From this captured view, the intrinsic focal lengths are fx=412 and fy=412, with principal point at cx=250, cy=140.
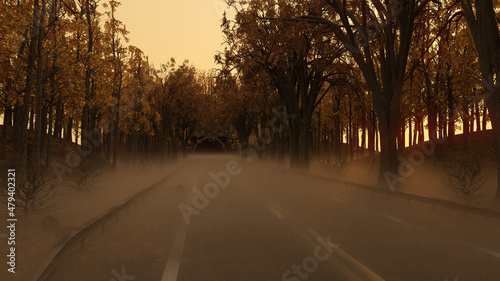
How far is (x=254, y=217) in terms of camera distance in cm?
1017

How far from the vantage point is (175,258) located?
6258 mm

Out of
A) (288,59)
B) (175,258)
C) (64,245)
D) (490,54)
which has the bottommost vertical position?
(175,258)

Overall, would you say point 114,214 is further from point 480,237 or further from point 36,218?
point 480,237

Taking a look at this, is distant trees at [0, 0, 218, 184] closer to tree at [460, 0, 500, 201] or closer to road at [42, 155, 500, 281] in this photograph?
road at [42, 155, 500, 281]

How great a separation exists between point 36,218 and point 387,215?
334 inches

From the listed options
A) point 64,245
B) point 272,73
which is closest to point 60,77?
point 272,73

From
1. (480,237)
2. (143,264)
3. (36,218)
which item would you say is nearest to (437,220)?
(480,237)

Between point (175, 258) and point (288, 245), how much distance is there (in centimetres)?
197

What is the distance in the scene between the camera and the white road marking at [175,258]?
211 inches

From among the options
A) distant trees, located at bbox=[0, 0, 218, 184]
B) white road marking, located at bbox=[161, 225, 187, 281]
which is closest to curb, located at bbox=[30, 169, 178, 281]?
white road marking, located at bbox=[161, 225, 187, 281]

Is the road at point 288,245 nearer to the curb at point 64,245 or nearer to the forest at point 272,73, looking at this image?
the curb at point 64,245

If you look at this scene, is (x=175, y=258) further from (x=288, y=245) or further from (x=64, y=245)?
→ (x=288, y=245)

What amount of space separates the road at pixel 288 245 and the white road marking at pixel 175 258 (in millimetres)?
13

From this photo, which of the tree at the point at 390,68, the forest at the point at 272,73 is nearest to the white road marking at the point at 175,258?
the forest at the point at 272,73
